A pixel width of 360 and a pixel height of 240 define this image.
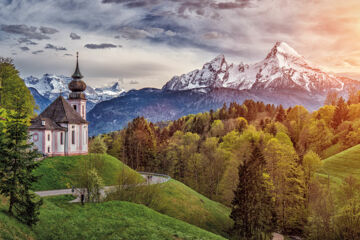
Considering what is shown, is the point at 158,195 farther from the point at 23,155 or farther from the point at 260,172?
the point at 23,155

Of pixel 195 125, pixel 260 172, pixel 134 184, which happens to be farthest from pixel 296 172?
pixel 195 125

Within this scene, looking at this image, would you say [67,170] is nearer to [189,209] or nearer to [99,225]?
[189,209]

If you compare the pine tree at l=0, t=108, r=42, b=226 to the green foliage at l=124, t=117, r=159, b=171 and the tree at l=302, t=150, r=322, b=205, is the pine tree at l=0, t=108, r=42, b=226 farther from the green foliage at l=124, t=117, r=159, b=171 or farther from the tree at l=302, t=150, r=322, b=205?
the green foliage at l=124, t=117, r=159, b=171

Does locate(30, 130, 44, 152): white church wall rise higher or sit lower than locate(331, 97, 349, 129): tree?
lower

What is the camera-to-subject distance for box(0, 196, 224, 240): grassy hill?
2028 cm

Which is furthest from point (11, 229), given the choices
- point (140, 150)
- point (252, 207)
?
point (140, 150)

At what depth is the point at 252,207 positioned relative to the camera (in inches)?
1670

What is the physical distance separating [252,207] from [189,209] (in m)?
8.55

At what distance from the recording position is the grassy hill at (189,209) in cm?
4150

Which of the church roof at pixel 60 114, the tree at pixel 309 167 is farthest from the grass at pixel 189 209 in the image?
the church roof at pixel 60 114

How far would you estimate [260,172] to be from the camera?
44.5 m

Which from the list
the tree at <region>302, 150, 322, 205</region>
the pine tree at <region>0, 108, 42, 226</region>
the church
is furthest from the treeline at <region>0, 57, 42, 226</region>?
the tree at <region>302, 150, 322, 205</region>

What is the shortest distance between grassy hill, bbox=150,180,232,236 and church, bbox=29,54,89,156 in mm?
20735

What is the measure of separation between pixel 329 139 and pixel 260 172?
4984 cm
